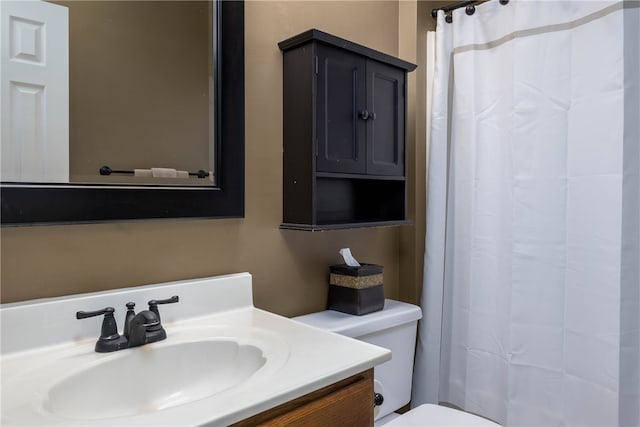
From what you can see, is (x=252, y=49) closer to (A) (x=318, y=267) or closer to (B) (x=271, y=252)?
(B) (x=271, y=252)

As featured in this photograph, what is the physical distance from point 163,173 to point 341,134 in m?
0.58

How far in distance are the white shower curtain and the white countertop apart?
31.6 inches

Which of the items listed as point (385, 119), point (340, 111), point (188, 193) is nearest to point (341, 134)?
point (340, 111)

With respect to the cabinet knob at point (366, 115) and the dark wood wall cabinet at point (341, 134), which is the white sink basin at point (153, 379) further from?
the cabinet knob at point (366, 115)

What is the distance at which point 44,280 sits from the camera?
98 cm

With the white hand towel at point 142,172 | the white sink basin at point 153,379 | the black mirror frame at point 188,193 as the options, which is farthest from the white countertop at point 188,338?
the white hand towel at point 142,172

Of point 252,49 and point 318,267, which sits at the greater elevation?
point 252,49

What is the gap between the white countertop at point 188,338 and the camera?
690 millimetres

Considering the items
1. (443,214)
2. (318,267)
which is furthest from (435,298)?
(318,267)

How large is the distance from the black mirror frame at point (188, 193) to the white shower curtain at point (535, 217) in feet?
2.69

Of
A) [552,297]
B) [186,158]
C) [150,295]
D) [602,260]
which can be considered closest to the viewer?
[150,295]

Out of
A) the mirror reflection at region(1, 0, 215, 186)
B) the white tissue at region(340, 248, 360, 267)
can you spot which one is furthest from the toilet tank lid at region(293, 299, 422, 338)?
the mirror reflection at region(1, 0, 215, 186)

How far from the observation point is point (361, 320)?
55.1 inches

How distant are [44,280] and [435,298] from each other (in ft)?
4.30
